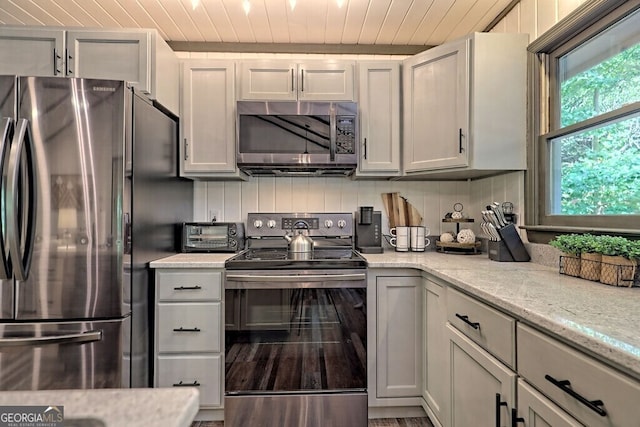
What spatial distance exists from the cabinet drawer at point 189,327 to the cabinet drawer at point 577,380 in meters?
1.50

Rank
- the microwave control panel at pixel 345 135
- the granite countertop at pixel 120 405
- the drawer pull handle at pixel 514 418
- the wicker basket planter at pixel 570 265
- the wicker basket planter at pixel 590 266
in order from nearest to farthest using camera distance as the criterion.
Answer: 1. the granite countertop at pixel 120 405
2. the drawer pull handle at pixel 514 418
3. the wicker basket planter at pixel 590 266
4. the wicker basket planter at pixel 570 265
5. the microwave control panel at pixel 345 135

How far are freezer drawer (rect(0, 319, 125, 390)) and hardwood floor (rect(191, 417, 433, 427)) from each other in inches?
22.3

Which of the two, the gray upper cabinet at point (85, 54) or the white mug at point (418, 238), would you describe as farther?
the white mug at point (418, 238)

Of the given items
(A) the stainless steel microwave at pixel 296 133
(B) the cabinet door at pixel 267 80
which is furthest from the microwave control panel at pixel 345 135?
(B) the cabinet door at pixel 267 80

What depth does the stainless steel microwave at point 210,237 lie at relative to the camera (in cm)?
235

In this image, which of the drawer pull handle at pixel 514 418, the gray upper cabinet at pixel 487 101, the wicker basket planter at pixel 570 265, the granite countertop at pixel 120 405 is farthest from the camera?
the gray upper cabinet at pixel 487 101

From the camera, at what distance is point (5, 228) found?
1.56 m

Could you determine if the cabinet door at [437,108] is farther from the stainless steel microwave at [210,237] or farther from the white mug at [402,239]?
the stainless steel microwave at [210,237]

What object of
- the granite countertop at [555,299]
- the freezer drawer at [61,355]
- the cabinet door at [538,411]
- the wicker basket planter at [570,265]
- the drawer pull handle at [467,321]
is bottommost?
the freezer drawer at [61,355]

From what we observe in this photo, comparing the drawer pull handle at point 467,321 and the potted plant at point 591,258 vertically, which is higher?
the potted plant at point 591,258

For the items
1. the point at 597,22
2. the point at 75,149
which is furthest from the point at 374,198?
the point at 75,149

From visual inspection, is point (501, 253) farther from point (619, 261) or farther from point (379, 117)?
point (379, 117)

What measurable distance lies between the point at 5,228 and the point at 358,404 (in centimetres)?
192

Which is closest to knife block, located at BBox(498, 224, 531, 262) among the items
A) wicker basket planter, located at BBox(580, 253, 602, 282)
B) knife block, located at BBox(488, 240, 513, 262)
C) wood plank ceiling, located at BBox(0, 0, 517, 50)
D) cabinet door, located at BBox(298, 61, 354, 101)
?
knife block, located at BBox(488, 240, 513, 262)
